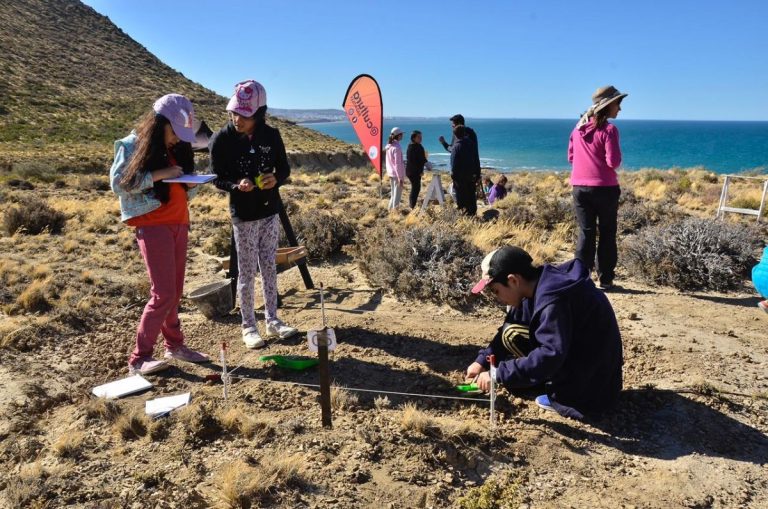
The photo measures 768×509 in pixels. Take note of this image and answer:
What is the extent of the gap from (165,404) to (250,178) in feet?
5.94

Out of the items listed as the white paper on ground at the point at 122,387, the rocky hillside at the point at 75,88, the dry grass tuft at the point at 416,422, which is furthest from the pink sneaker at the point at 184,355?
the rocky hillside at the point at 75,88

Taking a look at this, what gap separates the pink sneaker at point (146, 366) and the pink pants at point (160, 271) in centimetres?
4

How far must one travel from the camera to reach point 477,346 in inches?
181

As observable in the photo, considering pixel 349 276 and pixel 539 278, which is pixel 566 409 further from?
pixel 349 276

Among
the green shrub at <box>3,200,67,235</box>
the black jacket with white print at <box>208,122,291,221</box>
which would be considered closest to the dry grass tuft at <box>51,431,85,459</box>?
the black jacket with white print at <box>208,122,291,221</box>

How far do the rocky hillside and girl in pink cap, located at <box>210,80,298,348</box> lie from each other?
75.2 feet

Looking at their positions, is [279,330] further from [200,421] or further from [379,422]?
[379,422]

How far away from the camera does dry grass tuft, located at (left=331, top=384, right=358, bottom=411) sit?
3652 millimetres

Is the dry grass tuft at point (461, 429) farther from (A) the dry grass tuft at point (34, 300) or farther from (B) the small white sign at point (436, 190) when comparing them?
(B) the small white sign at point (436, 190)

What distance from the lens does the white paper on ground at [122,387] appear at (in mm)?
3898

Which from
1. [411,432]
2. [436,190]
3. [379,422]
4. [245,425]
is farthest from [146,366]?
[436,190]

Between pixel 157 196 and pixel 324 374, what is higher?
pixel 157 196

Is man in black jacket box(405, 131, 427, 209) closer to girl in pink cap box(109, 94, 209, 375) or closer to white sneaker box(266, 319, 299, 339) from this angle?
white sneaker box(266, 319, 299, 339)

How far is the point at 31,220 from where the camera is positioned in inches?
387
